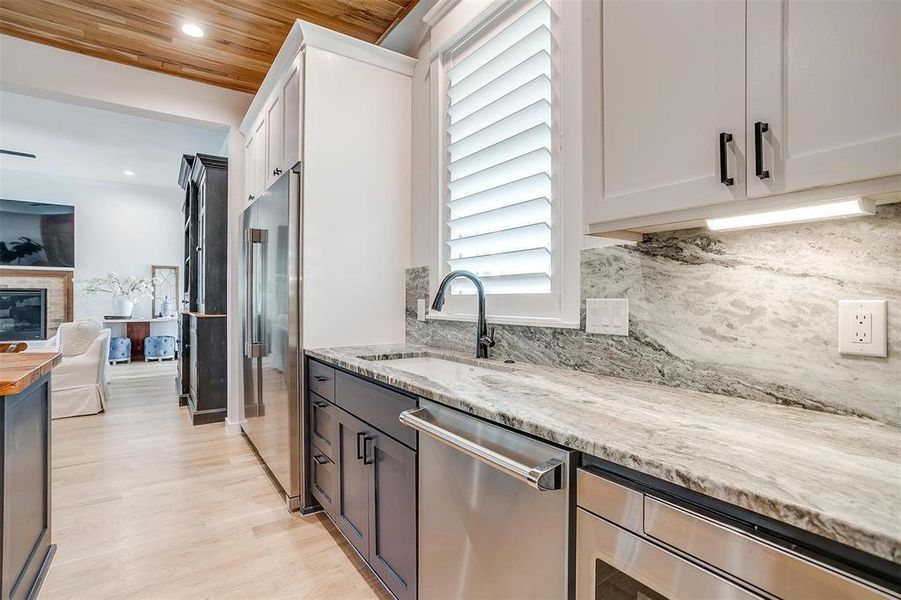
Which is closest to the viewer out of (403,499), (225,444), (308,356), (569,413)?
(569,413)

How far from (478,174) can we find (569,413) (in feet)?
4.40

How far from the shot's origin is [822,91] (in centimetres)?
84

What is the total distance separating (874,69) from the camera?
780mm

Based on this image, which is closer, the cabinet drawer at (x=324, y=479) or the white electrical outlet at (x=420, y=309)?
the cabinet drawer at (x=324, y=479)

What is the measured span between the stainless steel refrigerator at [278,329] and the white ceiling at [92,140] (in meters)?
2.00

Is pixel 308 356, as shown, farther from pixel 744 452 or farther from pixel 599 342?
pixel 744 452

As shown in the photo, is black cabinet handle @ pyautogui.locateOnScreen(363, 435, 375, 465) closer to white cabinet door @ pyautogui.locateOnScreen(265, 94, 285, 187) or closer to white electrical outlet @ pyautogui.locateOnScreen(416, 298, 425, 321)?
white electrical outlet @ pyautogui.locateOnScreen(416, 298, 425, 321)

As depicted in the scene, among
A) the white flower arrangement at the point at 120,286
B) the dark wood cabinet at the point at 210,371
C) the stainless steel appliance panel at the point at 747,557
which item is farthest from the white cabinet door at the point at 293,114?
the white flower arrangement at the point at 120,286

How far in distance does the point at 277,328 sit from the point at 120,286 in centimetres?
691

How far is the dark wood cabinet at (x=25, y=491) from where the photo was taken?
1.41 m

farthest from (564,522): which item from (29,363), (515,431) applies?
(29,363)

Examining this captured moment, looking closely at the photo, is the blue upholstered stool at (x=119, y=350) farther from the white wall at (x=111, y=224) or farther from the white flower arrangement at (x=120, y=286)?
the white flower arrangement at (x=120, y=286)

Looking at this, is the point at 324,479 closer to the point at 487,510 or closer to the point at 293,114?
the point at 487,510

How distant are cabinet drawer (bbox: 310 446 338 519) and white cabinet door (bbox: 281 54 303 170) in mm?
1510
